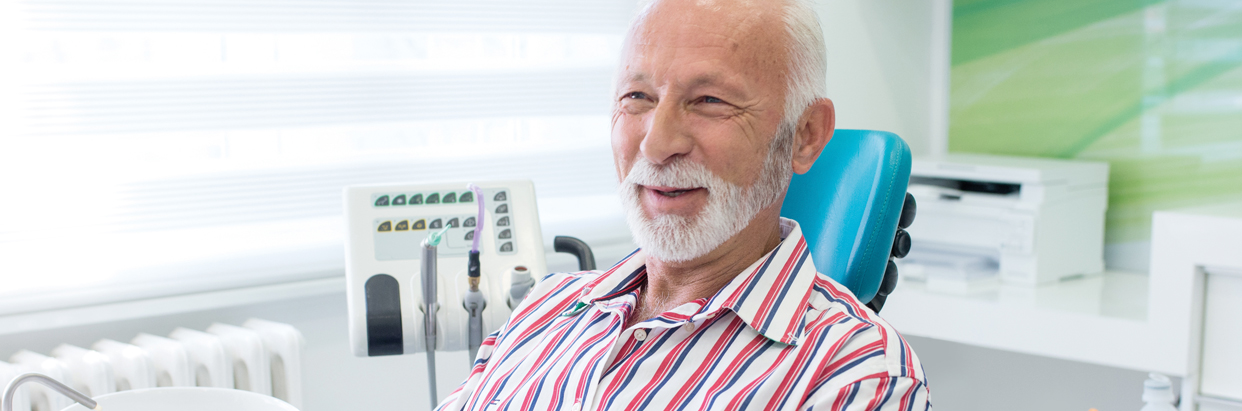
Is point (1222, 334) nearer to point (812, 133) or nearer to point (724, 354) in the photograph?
point (812, 133)

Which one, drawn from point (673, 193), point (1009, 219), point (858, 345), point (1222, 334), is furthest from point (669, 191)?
point (1009, 219)

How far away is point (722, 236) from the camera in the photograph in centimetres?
112

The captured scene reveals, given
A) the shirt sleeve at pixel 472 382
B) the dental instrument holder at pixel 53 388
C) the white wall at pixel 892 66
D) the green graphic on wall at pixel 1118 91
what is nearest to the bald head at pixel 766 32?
the shirt sleeve at pixel 472 382

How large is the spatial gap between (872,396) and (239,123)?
170 cm

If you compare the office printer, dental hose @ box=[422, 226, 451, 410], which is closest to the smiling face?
dental hose @ box=[422, 226, 451, 410]

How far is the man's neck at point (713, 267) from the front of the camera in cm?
117

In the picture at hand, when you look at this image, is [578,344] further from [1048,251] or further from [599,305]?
[1048,251]

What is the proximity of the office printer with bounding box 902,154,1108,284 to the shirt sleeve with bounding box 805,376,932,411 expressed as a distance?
1.66m

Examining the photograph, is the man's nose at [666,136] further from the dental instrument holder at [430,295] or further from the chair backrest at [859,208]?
the dental instrument holder at [430,295]

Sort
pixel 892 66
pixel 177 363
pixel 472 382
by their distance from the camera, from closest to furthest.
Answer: pixel 472 382, pixel 177 363, pixel 892 66

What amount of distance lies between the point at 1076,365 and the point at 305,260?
216cm

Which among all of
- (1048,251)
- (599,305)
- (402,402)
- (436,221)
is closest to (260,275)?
(402,402)

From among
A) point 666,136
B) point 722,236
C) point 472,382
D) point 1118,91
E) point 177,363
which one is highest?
point 1118,91

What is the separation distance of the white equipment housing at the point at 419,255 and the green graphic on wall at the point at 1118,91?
1868 mm
